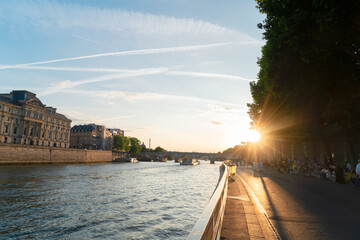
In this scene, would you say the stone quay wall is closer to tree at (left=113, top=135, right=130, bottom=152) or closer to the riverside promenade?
tree at (left=113, top=135, right=130, bottom=152)

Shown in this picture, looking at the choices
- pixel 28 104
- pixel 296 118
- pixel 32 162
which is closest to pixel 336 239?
pixel 296 118

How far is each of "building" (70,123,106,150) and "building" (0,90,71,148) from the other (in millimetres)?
41297

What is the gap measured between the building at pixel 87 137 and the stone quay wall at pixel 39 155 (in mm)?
48746

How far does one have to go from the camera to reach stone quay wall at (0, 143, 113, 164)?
55.5m

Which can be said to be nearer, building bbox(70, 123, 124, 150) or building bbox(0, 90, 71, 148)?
building bbox(0, 90, 71, 148)

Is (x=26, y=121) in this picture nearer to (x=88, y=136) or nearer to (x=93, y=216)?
(x=88, y=136)

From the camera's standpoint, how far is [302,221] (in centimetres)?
803

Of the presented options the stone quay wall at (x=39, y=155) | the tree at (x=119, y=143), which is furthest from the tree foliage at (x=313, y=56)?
the tree at (x=119, y=143)

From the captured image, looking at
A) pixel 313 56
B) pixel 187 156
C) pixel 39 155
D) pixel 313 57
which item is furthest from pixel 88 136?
pixel 313 56

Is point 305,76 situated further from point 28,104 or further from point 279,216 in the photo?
point 28,104

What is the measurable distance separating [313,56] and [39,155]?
67.3 meters

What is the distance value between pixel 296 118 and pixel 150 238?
2052 centimetres

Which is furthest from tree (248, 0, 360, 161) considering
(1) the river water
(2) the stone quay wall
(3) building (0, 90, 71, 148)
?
(3) building (0, 90, 71, 148)

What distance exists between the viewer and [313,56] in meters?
14.1
